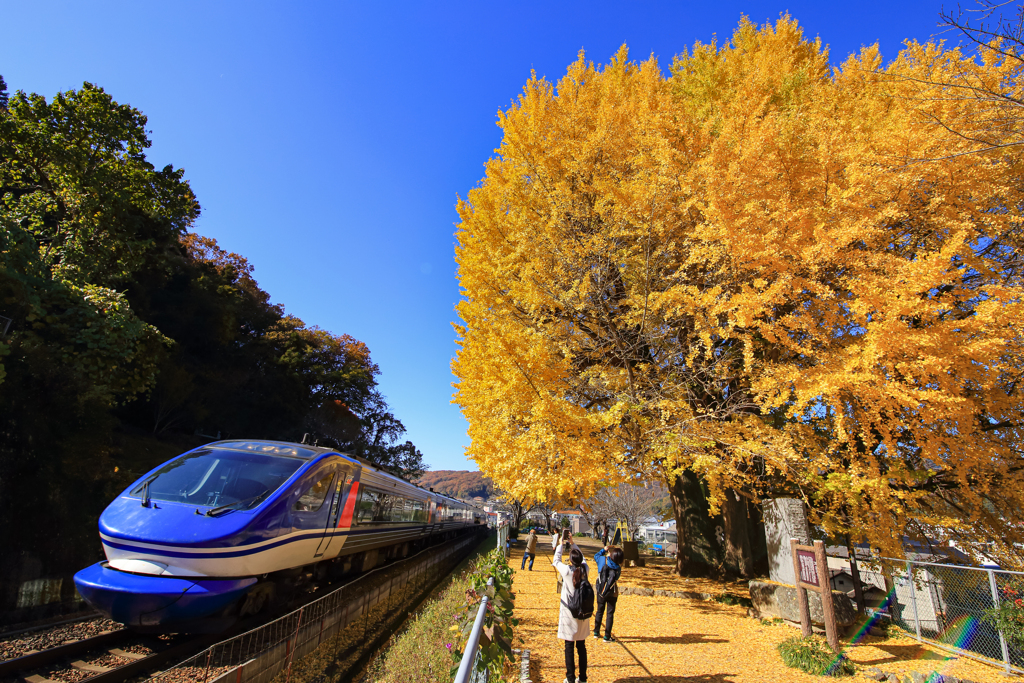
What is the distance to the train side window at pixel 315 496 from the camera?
6.22 metres

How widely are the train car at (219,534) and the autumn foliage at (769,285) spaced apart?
2887mm

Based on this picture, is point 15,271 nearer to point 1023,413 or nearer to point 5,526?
point 5,526

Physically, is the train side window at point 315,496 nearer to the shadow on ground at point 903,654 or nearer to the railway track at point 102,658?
the railway track at point 102,658

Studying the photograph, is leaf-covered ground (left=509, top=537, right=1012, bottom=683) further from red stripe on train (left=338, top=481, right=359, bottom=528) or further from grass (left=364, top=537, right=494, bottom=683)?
red stripe on train (left=338, top=481, right=359, bottom=528)

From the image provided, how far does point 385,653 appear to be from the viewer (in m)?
5.91

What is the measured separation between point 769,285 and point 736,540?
739 cm

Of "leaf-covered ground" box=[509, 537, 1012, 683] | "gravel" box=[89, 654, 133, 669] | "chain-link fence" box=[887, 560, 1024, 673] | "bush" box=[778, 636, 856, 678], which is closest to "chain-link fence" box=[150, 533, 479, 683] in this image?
"gravel" box=[89, 654, 133, 669]

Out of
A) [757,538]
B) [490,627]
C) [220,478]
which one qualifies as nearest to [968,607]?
[490,627]

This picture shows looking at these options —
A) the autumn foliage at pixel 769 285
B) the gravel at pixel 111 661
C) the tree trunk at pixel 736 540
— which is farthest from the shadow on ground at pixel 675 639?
the gravel at pixel 111 661

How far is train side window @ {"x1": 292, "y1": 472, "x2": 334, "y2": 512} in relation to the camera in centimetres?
622

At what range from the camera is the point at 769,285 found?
6582 mm

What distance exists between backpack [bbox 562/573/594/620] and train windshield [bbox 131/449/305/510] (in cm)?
393

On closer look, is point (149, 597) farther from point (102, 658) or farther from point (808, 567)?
point (808, 567)

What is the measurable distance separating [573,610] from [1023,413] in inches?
289
